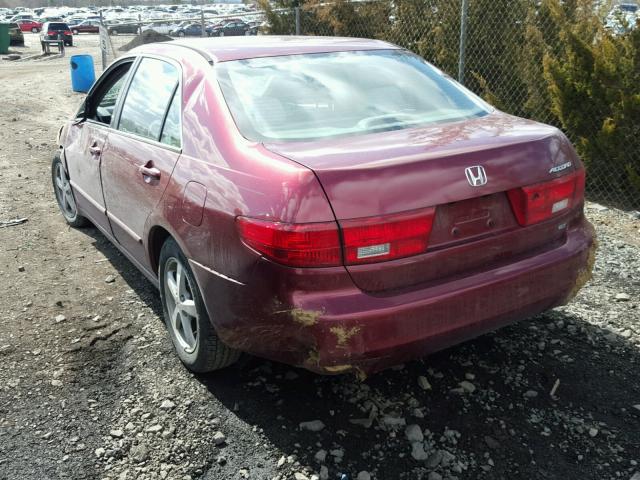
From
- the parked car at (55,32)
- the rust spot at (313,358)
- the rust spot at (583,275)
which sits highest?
the rust spot at (583,275)

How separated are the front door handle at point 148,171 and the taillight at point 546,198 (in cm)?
180

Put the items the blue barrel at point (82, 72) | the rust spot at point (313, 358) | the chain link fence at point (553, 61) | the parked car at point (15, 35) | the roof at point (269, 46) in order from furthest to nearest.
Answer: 1. the parked car at point (15, 35)
2. the blue barrel at point (82, 72)
3. the chain link fence at point (553, 61)
4. the roof at point (269, 46)
5. the rust spot at point (313, 358)

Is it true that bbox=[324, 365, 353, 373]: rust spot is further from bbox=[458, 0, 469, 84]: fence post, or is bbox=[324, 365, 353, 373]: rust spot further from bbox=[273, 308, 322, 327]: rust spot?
bbox=[458, 0, 469, 84]: fence post

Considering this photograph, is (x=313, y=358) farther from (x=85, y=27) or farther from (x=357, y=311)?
(x=85, y=27)

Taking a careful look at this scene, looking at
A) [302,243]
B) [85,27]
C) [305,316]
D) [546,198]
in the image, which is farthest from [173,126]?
[85,27]

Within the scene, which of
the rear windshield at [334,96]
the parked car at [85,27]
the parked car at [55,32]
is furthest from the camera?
the parked car at [85,27]

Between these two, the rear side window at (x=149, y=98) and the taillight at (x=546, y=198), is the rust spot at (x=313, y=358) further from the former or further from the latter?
the rear side window at (x=149, y=98)

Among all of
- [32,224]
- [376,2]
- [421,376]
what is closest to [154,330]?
[421,376]

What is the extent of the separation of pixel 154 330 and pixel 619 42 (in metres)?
5.21

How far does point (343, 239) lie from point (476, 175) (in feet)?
2.15

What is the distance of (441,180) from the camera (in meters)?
2.58

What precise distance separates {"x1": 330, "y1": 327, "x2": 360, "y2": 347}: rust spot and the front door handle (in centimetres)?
142

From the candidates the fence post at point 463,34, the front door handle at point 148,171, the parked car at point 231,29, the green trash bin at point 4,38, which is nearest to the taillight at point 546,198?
the front door handle at point 148,171

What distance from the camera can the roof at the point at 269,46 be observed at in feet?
11.6
